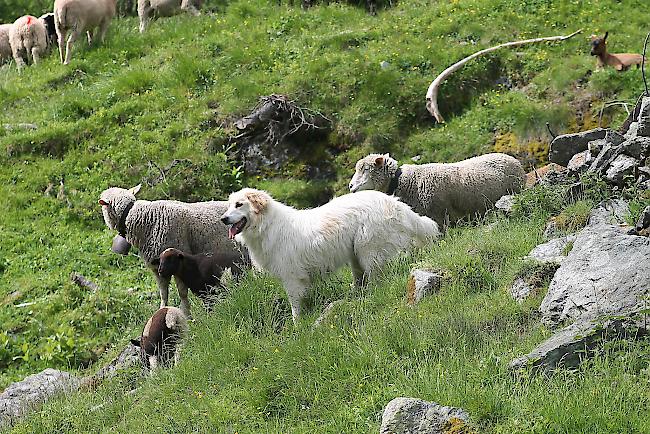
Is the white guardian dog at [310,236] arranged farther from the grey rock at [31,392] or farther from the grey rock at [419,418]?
the grey rock at [419,418]

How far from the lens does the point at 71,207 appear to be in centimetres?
1677

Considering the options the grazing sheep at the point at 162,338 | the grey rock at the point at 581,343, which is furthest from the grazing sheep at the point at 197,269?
the grey rock at the point at 581,343

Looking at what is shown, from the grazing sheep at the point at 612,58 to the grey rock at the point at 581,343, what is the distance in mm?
10239

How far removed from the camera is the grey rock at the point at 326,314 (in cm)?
901

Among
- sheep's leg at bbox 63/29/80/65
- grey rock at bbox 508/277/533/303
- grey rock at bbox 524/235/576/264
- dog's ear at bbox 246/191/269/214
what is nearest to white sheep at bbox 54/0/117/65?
sheep's leg at bbox 63/29/80/65

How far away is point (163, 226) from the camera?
12305mm

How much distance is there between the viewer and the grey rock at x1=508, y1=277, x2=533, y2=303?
8.35 meters

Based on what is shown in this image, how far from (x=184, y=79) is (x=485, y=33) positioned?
6.25 meters

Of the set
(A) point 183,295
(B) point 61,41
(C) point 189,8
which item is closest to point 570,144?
(A) point 183,295

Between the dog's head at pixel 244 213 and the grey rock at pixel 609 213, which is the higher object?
the dog's head at pixel 244 213

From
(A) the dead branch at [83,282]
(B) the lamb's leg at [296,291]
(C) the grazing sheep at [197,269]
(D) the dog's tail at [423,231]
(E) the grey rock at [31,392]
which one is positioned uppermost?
(D) the dog's tail at [423,231]

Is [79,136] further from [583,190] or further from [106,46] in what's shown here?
[583,190]

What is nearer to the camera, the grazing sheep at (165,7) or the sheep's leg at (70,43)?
the sheep's leg at (70,43)

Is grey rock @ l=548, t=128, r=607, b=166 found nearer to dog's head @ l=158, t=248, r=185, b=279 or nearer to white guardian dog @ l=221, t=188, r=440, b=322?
Result: white guardian dog @ l=221, t=188, r=440, b=322
